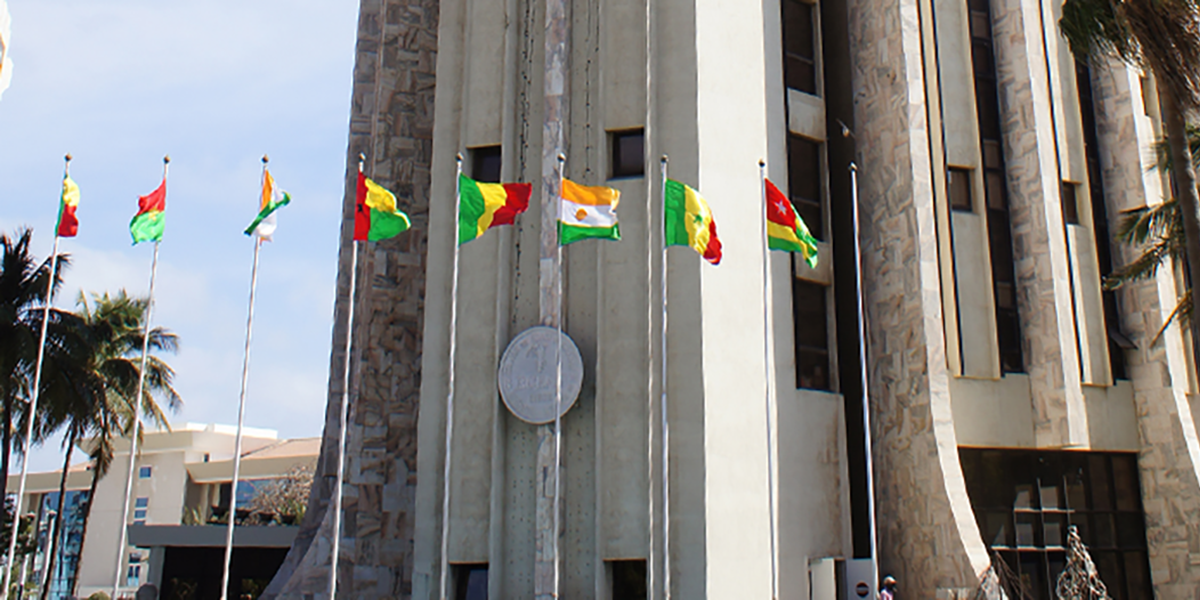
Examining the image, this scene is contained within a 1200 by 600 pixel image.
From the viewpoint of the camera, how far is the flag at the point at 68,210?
22.4 metres

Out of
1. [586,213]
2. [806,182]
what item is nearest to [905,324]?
[806,182]

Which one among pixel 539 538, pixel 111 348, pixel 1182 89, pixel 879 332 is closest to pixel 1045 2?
pixel 879 332

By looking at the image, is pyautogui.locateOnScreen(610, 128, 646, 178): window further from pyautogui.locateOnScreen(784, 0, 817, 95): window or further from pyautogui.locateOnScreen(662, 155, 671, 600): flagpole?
pyautogui.locateOnScreen(784, 0, 817, 95): window

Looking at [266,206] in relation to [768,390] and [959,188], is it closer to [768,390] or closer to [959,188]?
[768,390]

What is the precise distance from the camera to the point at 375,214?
814 inches

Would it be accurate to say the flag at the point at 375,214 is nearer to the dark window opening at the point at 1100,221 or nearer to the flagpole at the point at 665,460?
the flagpole at the point at 665,460

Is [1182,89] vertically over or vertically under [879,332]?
over

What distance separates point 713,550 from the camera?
21.7 metres

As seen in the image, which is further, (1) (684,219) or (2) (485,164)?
(2) (485,164)

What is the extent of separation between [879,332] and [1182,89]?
10074 mm

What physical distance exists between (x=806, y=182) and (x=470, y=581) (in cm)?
1232

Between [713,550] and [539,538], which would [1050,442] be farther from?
[539,538]

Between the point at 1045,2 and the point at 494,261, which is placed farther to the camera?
the point at 1045,2

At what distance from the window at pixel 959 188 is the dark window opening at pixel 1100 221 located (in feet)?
12.5
